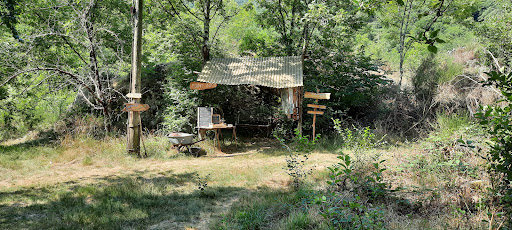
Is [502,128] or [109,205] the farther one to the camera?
[109,205]

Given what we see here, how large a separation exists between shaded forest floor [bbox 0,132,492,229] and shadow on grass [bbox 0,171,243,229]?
0.05 ft

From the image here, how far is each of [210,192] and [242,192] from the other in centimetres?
59

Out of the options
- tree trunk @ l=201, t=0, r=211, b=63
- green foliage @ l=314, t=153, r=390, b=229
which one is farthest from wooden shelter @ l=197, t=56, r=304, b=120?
green foliage @ l=314, t=153, r=390, b=229

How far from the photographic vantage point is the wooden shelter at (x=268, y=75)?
9.29 metres

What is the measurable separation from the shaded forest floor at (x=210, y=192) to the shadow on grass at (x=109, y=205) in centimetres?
1

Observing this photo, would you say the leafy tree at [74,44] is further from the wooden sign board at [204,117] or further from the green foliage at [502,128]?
the green foliage at [502,128]

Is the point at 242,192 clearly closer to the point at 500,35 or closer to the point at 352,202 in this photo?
the point at 352,202

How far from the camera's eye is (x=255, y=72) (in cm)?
989

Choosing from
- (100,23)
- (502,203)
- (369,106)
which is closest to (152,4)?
(100,23)

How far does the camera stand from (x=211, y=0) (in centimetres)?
1070

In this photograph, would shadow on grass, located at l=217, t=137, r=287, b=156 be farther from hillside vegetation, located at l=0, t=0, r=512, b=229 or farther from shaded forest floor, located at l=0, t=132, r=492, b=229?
shaded forest floor, located at l=0, t=132, r=492, b=229

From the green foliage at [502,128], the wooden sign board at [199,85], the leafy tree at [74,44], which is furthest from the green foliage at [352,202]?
the leafy tree at [74,44]

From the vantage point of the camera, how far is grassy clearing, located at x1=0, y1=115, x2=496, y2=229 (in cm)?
359

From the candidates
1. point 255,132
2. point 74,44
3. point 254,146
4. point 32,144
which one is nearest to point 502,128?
point 254,146
